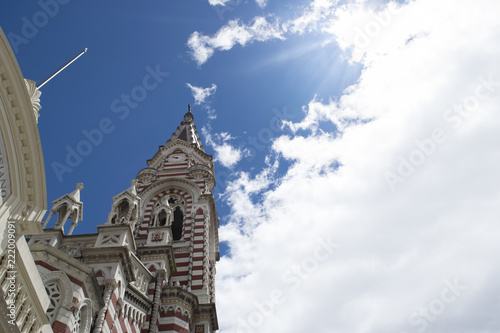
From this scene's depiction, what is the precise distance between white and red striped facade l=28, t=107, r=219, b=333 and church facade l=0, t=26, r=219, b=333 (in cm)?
3

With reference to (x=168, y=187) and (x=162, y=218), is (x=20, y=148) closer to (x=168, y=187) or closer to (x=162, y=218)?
(x=162, y=218)

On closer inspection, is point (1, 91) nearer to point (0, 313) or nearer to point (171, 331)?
point (0, 313)

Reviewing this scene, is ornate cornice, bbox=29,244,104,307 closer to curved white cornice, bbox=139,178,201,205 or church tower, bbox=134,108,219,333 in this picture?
church tower, bbox=134,108,219,333

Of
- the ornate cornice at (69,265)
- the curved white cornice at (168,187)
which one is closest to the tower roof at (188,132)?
the curved white cornice at (168,187)

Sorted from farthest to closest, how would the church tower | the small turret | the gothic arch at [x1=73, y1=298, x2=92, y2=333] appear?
the church tower < the small turret < the gothic arch at [x1=73, y1=298, x2=92, y2=333]

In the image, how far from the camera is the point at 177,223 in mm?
23969

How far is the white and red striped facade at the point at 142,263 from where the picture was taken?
10078mm

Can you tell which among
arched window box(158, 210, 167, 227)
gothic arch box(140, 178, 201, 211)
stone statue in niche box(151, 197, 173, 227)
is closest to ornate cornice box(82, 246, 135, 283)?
stone statue in niche box(151, 197, 173, 227)

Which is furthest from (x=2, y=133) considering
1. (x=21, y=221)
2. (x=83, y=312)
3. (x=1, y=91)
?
A: (x=83, y=312)

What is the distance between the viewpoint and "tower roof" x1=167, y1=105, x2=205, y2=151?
3595 cm

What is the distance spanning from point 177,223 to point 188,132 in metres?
14.9

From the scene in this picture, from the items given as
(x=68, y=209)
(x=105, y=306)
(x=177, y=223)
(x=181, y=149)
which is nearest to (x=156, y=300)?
(x=105, y=306)

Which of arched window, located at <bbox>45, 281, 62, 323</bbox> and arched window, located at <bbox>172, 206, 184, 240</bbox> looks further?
arched window, located at <bbox>172, 206, 184, 240</bbox>

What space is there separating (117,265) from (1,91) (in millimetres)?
6146
